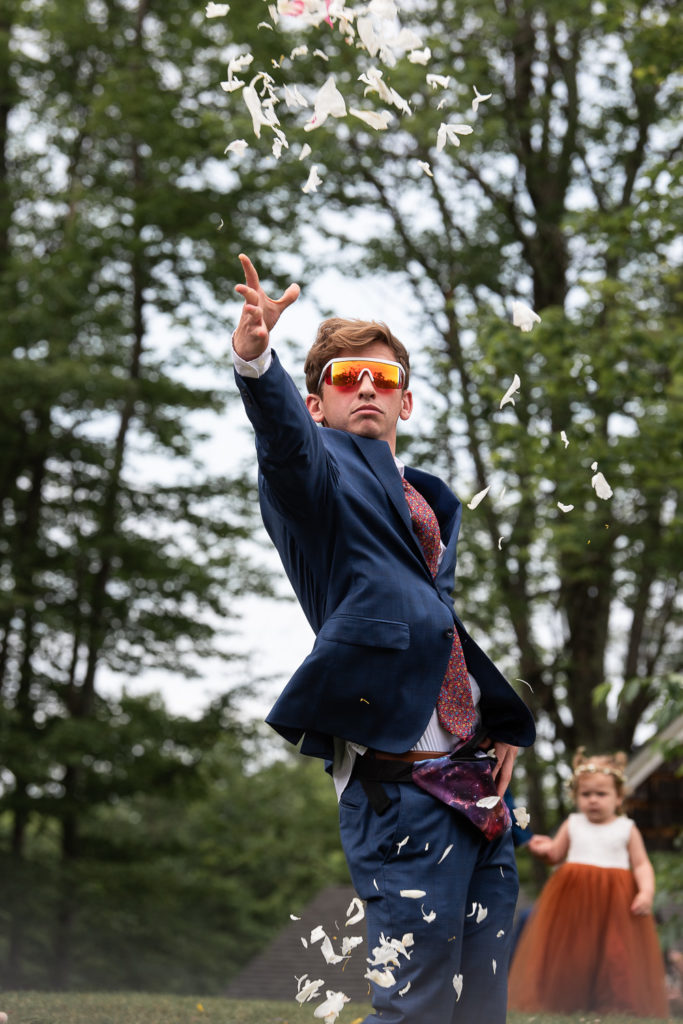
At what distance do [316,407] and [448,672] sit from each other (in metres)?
0.75

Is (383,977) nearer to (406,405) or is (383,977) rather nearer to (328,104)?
(406,405)

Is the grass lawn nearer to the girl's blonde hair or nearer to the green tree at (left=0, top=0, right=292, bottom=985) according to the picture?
the girl's blonde hair

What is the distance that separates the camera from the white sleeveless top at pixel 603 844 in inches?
273

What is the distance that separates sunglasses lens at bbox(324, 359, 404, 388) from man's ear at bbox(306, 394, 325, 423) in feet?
0.37

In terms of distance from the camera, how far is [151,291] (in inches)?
664

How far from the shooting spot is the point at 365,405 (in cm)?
296

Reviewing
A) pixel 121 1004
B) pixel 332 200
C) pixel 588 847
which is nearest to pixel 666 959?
pixel 588 847

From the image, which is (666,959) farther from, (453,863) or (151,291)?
(151,291)

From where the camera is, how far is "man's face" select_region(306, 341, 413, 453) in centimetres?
297

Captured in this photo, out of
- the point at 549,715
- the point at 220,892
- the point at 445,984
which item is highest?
the point at 549,715

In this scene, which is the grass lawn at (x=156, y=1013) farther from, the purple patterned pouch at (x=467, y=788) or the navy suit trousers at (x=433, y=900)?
the purple patterned pouch at (x=467, y=788)

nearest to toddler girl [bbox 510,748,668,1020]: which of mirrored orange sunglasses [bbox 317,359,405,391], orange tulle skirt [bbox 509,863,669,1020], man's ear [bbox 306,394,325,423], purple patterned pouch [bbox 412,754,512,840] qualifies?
orange tulle skirt [bbox 509,863,669,1020]

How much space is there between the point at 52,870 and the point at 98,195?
8773 mm

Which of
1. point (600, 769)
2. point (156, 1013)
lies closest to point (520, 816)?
point (156, 1013)
